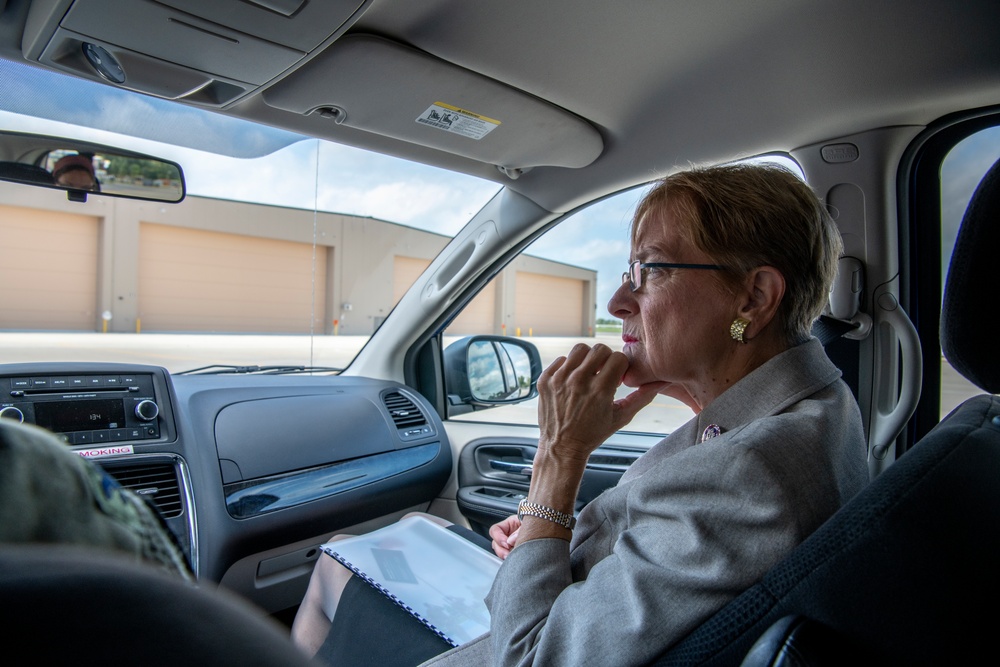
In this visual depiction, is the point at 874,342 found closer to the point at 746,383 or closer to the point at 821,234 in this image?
the point at 821,234

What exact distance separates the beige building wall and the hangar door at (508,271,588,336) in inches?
0.7

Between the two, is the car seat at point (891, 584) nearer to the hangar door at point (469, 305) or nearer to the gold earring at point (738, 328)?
the gold earring at point (738, 328)

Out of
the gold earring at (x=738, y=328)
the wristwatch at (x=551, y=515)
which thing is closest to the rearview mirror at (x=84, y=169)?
the wristwatch at (x=551, y=515)

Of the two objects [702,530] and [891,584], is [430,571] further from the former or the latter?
[891,584]

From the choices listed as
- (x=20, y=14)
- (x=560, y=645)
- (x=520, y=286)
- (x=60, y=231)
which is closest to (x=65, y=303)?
(x=60, y=231)

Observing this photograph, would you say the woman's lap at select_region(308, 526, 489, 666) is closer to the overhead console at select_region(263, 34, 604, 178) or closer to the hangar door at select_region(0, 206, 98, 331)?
the overhead console at select_region(263, 34, 604, 178)

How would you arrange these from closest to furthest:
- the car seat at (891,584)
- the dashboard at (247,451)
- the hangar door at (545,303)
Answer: the car seat at (891,584)
the dashboard at (247,451)
the hangar door at (545,303)

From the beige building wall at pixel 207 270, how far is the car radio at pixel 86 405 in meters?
1.18

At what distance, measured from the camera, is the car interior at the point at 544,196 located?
95 centimetres

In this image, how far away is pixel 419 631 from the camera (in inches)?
70.9

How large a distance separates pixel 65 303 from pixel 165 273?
0.59 meters

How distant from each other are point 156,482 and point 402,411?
1.35 metres

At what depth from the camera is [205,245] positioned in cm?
439

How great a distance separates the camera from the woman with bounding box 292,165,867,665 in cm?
108
